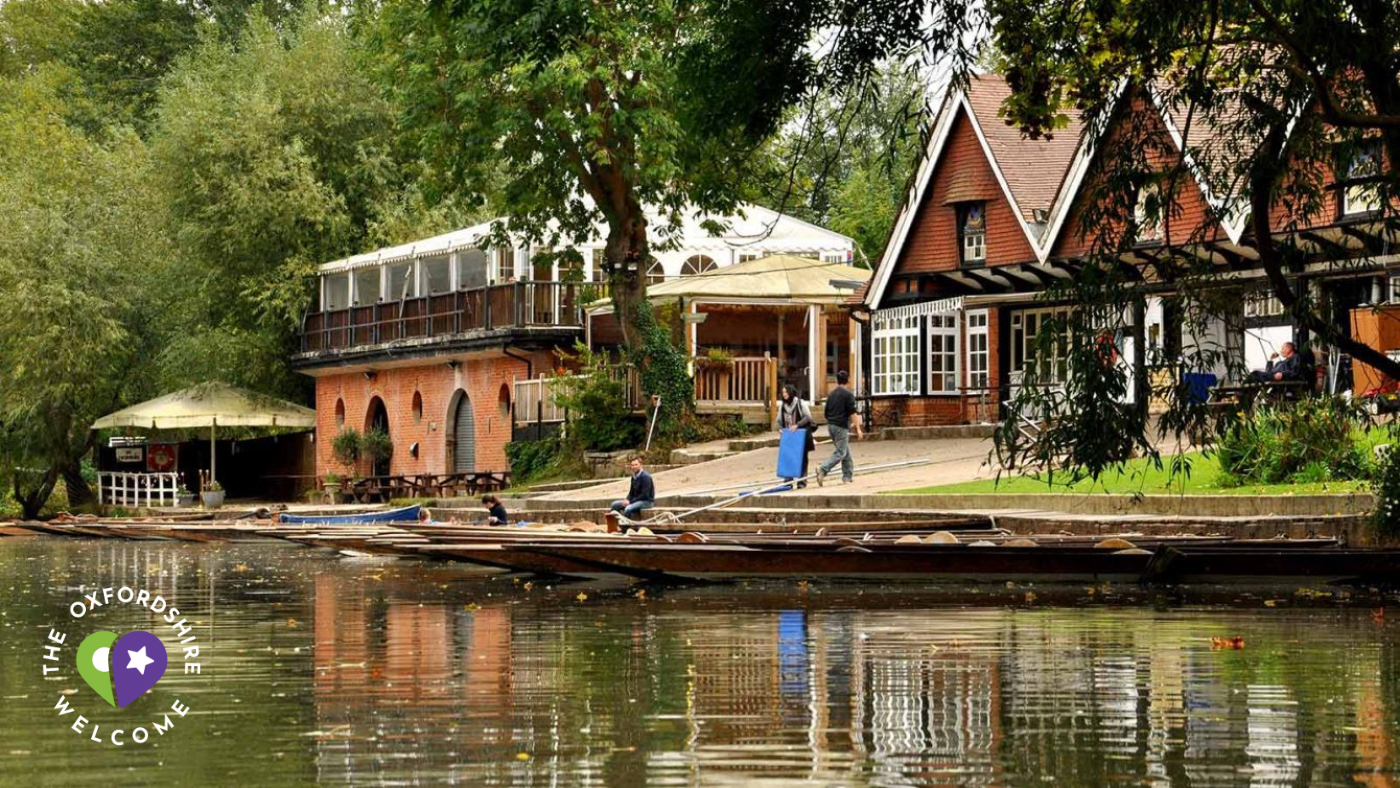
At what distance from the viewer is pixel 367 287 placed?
50.5m

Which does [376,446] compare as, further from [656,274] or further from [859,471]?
[859,471]

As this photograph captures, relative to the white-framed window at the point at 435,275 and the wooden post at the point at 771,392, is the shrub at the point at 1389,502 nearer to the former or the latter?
the wooden post at the point at 771,392

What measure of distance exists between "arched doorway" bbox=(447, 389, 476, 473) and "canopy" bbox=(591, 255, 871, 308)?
24.8 feet

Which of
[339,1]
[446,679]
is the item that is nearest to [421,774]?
[446,679]

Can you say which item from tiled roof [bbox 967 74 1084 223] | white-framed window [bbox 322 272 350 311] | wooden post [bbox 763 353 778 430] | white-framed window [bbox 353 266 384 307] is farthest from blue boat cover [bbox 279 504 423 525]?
white-framed window [bbox 322 272 350 311]

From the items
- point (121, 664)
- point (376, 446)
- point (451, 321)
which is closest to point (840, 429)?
point (121, 664)

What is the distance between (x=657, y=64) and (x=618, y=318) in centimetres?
614

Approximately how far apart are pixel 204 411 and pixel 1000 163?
1937 centimetres

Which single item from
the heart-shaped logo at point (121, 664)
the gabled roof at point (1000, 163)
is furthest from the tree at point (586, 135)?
the heart-shaped logo at point (121, 664)

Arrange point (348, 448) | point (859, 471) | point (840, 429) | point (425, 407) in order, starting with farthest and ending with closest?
1. point (348, 448)
2. point (425, 407)
3. point (859, 471)
4. point (840, 429)

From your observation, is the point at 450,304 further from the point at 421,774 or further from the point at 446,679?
the point at 421,774

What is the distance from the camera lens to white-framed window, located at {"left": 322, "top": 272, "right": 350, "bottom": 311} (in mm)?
50969

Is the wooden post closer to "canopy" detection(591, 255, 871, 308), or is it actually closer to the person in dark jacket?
"canopy" detection(591, 255, 871, 308)

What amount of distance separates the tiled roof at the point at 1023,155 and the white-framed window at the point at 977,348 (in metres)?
2.55
